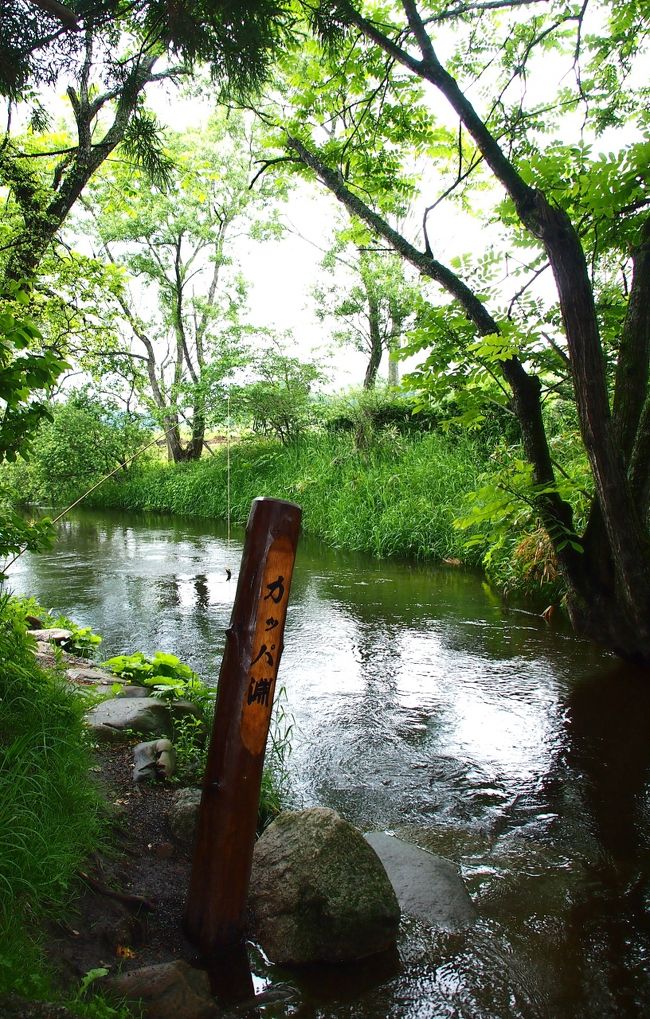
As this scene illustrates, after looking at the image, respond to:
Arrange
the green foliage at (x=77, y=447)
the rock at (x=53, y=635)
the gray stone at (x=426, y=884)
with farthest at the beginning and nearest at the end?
the green foliage at (x=77, y=447) < the rock at (x=53, y=635) < the gray stone at (x=426, y=884)

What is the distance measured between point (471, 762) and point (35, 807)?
2447 mm

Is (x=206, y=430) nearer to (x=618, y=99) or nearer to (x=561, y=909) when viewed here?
(x=618, y=99)

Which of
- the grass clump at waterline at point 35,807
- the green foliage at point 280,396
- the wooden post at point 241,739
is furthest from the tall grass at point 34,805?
the green foliage at point 280,396

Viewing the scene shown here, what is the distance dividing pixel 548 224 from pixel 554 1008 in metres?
3.70

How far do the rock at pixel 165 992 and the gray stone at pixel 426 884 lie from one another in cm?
91

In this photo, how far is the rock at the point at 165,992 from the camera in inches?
72.2

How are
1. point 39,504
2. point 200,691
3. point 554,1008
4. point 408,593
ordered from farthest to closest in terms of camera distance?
point 39,504 < point 408,593 < point 200,691 < point 554,1008

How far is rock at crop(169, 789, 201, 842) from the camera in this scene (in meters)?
2.73

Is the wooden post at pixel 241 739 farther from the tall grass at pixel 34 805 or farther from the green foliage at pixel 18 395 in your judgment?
the green foliage at pixel 18 395

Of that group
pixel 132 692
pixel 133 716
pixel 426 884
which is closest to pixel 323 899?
pixel 426 884

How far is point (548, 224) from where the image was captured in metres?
3.78

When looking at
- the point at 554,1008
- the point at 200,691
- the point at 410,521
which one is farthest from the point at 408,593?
the point at 554,1008

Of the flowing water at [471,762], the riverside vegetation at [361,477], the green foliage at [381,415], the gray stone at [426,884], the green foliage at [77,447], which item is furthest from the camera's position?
the green foliage at [77,447]

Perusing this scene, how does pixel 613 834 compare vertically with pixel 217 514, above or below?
below
